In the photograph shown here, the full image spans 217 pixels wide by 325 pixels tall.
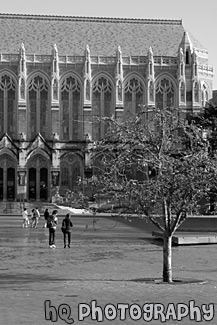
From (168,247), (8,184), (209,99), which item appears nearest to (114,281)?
(168,247)

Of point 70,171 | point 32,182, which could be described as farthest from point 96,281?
point 70,171

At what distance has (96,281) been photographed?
22.0 metres

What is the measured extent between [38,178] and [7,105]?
34.4 feet

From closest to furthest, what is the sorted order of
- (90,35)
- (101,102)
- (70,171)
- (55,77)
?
(55,77) < (70,171) < (101,102) < (90,35)

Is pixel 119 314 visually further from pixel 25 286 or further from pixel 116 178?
pixel 116 178

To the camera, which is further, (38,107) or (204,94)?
(204,94)

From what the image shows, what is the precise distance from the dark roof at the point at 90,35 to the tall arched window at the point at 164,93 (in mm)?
5608

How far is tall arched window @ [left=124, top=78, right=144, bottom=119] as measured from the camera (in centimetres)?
10238

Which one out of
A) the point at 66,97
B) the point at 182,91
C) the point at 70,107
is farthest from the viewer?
the point at 182,91

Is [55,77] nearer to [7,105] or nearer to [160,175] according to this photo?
[7,105]

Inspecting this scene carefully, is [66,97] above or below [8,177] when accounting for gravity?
above

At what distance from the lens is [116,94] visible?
101000 mm

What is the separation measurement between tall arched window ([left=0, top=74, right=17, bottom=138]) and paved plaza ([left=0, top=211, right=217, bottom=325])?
64.4m

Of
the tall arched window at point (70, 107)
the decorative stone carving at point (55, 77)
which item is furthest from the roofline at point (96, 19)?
the tall arched window at point (70, 107)
